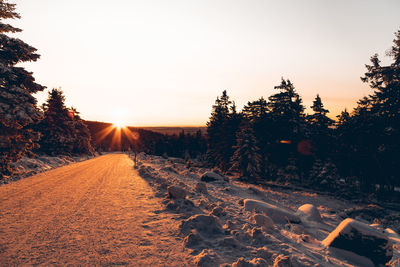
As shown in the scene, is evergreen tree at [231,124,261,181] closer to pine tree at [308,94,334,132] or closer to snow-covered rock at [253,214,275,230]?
pine tree at [308,94,334,132]

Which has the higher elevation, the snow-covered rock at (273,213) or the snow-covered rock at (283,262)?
the snow-covered rock at (283,262)

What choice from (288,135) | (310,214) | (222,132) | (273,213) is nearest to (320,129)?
(288,135)

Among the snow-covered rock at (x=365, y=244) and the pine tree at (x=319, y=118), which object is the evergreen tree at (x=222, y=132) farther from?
the snow-covered rock at (x=365, y=244)

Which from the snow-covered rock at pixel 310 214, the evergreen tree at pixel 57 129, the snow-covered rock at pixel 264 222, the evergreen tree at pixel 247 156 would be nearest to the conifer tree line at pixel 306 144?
the evergreen tree at pixel 247 156

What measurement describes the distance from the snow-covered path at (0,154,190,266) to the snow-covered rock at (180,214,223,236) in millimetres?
356

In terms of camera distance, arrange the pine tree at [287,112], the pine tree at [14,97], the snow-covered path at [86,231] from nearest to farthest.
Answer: the snow-covered path at [86,231] < the pine tree at [14,97] < the pine tree at [287,112]

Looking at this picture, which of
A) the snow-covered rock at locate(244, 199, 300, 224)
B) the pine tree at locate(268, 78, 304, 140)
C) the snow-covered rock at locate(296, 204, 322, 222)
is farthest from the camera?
the pine tree at locate(268, 78, 304, 140)

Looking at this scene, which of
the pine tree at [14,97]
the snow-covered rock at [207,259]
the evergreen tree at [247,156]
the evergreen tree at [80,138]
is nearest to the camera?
the snow-covered rock at [207,259]

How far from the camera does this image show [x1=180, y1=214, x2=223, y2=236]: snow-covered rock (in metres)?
5.82

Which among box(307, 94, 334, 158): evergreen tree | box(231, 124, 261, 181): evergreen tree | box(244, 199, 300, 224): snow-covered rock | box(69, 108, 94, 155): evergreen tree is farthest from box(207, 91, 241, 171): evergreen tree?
box(69, 108, 94, 155): evergreen tree

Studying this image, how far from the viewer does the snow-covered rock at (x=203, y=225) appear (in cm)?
582

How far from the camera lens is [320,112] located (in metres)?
37.4

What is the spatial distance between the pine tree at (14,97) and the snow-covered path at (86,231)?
17.2 ft

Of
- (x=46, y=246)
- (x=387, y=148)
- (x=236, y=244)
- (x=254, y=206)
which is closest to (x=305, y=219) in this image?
(x=254, y=206)
